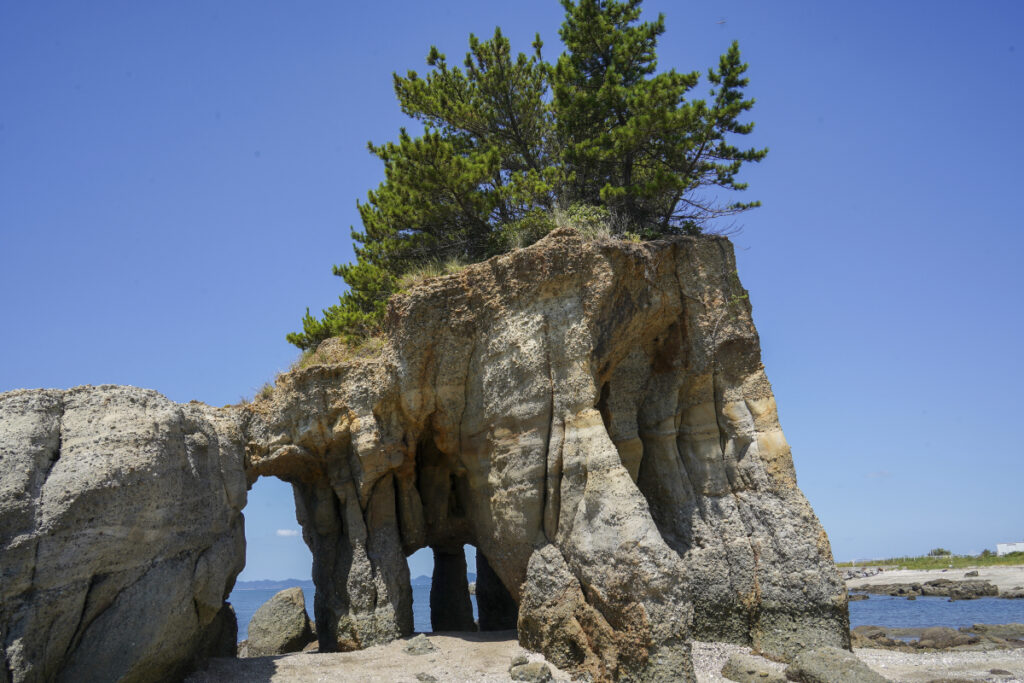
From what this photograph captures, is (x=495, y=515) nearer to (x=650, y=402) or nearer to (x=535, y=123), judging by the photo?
(x=650, y=402)

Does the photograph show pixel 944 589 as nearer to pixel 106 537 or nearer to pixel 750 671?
pixel 750 671

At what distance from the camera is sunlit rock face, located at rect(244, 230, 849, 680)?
43.9ft

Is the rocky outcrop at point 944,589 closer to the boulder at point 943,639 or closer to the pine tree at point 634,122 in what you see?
the boulder at point 943,639

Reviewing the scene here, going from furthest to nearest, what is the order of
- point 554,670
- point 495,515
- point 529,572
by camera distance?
point 495,515
point 529,572
point 554,670

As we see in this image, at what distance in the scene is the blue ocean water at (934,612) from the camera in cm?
2884

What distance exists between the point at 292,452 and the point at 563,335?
22.2 feet

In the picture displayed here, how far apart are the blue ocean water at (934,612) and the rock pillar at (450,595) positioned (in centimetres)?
1525

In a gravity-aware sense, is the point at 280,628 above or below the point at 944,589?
above

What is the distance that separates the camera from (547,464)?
1421 centimetres

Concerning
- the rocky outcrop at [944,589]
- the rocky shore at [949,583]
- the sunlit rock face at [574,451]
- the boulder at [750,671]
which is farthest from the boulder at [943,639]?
the rocky outcrop at [944,589]

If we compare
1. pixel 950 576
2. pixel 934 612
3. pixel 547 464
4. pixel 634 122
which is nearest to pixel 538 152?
pixel 634 122

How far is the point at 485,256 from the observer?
723 inches

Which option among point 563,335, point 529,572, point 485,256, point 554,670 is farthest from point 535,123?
point 554,670

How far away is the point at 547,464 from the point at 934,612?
28020 mm
